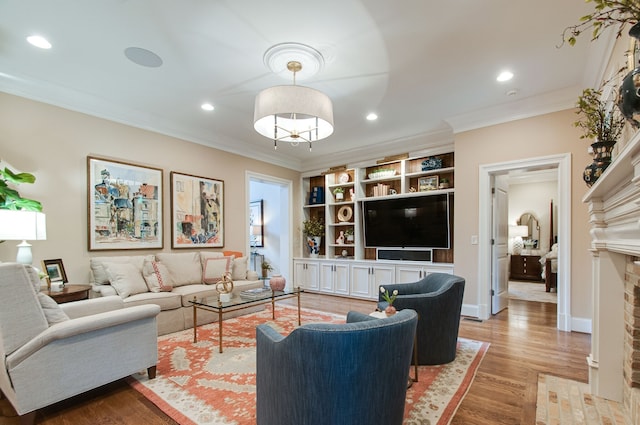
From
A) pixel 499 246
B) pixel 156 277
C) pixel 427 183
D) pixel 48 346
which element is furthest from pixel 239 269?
pixel 499 246

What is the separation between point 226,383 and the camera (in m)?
2.36

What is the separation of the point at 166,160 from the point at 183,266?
1.57 m

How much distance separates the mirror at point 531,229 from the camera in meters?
8.27

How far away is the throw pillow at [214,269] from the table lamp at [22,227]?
190cm

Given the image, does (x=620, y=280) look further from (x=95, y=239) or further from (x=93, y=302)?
(x=95, y=239)

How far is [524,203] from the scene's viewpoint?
339 inches

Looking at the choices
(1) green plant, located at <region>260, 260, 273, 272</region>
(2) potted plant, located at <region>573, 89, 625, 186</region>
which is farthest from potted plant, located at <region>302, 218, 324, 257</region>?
(2) potted plant, located at <region>573, 89, 625, 186</region>

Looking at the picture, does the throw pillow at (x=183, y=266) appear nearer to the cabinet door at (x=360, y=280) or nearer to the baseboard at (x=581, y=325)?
the cabinet door at (x=360, y=280)

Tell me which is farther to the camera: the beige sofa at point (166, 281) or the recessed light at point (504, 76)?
the beige sofa at point (166, 281)

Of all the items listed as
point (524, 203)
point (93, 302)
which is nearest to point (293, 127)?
point (93, 302)

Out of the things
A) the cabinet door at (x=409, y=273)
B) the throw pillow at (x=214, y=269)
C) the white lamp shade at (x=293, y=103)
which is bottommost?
the cabinet door at (x=409, y=273)

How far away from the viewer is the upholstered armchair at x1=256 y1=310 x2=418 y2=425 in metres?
1.26

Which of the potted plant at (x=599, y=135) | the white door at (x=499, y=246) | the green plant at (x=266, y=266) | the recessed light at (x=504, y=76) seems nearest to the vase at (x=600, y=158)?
the potted plant at (x=599, y=135)

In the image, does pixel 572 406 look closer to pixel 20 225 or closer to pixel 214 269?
pixel 214 269
